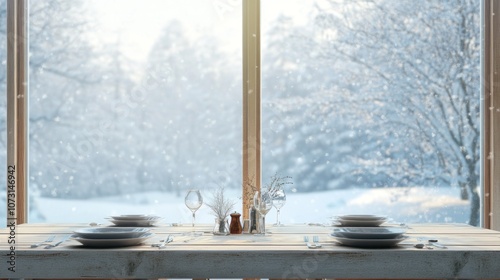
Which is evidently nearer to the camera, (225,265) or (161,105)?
(225,265)

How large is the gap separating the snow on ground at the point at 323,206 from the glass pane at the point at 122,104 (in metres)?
0.01

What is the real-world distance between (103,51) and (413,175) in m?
1.82

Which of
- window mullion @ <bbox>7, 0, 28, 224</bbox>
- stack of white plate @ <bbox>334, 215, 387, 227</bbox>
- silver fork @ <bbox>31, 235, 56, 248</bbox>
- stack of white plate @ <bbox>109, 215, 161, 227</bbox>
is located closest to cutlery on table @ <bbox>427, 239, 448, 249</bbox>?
stack of white plate @ <bbox>334, 215, 387, 227</bbox>

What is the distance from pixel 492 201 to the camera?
331 cm

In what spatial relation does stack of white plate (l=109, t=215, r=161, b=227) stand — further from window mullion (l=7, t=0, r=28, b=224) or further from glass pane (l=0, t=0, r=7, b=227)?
glass pane (l=0, t=0, r=7, b=227)

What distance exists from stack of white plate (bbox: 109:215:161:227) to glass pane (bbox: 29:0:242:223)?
912 millimetres

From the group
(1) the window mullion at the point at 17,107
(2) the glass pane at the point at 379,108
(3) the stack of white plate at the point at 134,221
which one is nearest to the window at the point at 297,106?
(2) the glass pane at the point at 379,108

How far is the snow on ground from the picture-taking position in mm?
3549

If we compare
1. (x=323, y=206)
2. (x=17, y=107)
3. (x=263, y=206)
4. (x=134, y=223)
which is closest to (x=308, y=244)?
(x=263, y=206)

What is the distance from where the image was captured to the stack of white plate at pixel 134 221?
8.44 feet

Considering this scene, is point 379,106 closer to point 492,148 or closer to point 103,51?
point 492,148

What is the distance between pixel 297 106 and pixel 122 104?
952mm

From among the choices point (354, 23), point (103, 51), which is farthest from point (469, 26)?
point (103, 51)

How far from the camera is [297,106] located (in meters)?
3.55
